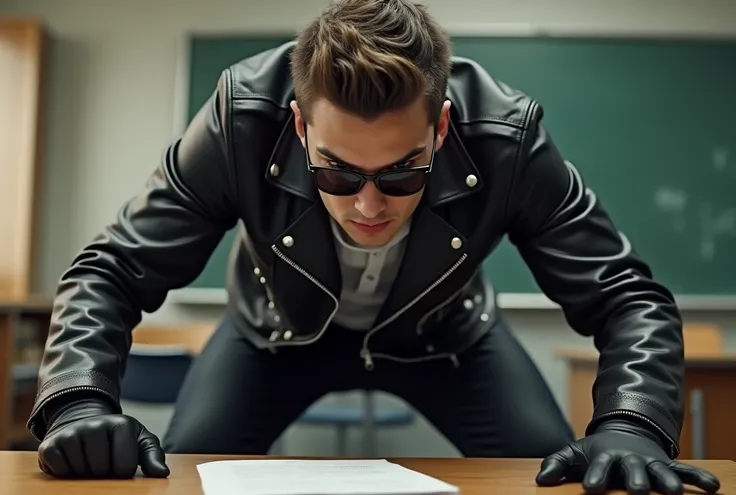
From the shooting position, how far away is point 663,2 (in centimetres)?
381

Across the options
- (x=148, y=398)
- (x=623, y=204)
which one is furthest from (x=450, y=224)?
(x=623, y=204)

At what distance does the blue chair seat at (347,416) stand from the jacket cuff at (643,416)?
2.03 m

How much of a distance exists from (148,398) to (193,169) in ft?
5.21

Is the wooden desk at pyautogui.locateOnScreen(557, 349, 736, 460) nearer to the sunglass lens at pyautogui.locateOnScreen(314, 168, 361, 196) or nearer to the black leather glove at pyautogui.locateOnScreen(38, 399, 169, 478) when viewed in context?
the sunglass lens at pyautogui.locateOnScreen(314, 168, 361, 196)

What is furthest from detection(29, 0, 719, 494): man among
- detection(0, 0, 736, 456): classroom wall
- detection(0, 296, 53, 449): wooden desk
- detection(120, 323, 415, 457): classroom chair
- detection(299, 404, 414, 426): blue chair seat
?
detection(0, 0, 736, 456): classroom wall

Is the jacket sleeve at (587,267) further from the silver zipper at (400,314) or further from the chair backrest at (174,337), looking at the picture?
the chair backrest at (174,337)

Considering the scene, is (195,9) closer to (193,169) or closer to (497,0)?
(497,0)

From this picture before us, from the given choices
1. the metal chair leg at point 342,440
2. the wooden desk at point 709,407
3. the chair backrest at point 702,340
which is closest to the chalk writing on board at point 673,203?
the chair backrest at point 702,340

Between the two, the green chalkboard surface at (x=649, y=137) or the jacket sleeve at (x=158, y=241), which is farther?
the green chalkboard surface at (x=649, y=137)

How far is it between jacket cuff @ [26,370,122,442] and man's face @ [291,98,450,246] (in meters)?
0.43

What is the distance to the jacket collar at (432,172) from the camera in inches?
55.3

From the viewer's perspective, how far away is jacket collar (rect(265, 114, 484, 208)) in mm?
1404

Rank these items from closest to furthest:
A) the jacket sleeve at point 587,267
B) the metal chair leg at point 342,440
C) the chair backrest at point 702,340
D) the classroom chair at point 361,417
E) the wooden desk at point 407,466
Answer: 1. the wooden desk at point 407,466
2. the jacket sleeve at point 587,267
3. the chair backrest at point 702,340
4. the classroom chair at point 361,417
5. the metal chair leg at point 342,440

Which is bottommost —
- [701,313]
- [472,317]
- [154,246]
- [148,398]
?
[148,398]
